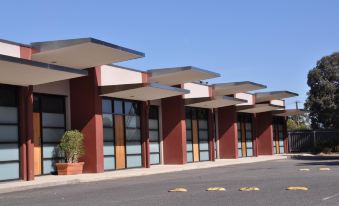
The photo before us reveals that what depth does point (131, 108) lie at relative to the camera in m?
27.0

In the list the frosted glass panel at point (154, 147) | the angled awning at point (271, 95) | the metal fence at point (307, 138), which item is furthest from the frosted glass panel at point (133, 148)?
the metal fence at point (307, 138)

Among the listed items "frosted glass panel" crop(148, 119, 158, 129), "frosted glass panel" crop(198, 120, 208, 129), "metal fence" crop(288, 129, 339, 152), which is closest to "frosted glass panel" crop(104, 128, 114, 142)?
"frosted glass panel" crop(148, 119, 158, 129)

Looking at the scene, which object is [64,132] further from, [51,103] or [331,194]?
[331,194]

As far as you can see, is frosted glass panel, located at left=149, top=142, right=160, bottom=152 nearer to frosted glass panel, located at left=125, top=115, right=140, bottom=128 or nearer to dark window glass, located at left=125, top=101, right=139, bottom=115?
frosted glass panel, located at left=125, top=115, right=140, bottom=128

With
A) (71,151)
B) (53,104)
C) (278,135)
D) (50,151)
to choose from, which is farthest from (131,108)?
(278,135)

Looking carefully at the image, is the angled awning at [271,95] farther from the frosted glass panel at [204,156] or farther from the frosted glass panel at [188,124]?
the frosted glass panel at [188,124]

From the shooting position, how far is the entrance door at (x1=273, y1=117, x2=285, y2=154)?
45.0m

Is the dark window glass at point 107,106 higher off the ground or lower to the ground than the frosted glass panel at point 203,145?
higher

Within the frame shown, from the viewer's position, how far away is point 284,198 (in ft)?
38.0

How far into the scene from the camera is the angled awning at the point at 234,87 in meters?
32.6

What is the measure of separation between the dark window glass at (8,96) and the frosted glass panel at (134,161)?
792cm

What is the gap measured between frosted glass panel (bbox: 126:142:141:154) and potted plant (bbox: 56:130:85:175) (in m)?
3.98

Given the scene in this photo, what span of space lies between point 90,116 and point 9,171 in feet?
15.0

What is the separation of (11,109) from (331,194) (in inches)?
481
